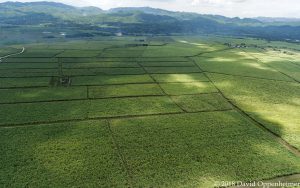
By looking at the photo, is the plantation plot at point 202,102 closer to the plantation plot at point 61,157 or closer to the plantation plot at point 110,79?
the plantation plot at point 110,79

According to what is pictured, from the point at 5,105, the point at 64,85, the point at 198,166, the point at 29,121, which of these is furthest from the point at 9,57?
the point at 198,166

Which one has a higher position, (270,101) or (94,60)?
(270,101)

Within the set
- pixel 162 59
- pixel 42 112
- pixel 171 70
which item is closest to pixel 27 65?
pixel 171 70

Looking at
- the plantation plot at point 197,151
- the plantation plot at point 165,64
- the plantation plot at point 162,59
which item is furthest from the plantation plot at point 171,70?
the plantation plot at point 197,151

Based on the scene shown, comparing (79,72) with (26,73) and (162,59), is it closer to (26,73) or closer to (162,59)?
(26,73)

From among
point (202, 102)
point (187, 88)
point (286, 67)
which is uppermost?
point (286, 67)
